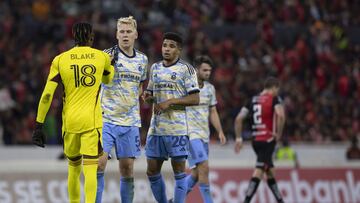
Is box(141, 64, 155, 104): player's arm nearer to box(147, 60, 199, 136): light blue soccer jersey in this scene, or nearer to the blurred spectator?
box(147, 60, 199, 136): light blue soccer jersey

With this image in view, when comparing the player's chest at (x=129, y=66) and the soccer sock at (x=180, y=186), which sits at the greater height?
the player's chest at (x=129, y=66)

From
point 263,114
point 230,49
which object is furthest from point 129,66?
point 230,49

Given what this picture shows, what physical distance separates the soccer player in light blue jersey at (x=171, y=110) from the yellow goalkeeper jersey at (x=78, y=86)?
4.36ft

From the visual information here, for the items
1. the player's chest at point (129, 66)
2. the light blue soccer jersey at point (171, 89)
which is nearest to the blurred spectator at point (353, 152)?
the light blue soccer jersey at point (171, 89)

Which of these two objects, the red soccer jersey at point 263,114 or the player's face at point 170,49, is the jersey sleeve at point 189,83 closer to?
the player's face at point 170,49

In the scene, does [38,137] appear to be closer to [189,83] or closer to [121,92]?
[121,92]

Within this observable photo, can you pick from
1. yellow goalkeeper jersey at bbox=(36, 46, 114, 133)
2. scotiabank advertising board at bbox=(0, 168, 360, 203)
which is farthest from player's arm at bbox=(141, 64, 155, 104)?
scotiabank advertising board at bbox=(0, 168, 360, 203)

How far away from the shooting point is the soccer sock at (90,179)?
12.5 metres

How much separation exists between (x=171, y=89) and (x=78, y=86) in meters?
1.80

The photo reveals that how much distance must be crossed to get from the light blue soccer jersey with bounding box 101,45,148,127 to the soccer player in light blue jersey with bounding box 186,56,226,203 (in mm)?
2882

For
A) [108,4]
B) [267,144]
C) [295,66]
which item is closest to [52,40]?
[108,4]

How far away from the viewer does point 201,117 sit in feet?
54.5

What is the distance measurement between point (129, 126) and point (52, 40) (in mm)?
13584

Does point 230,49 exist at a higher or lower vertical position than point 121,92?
higher
